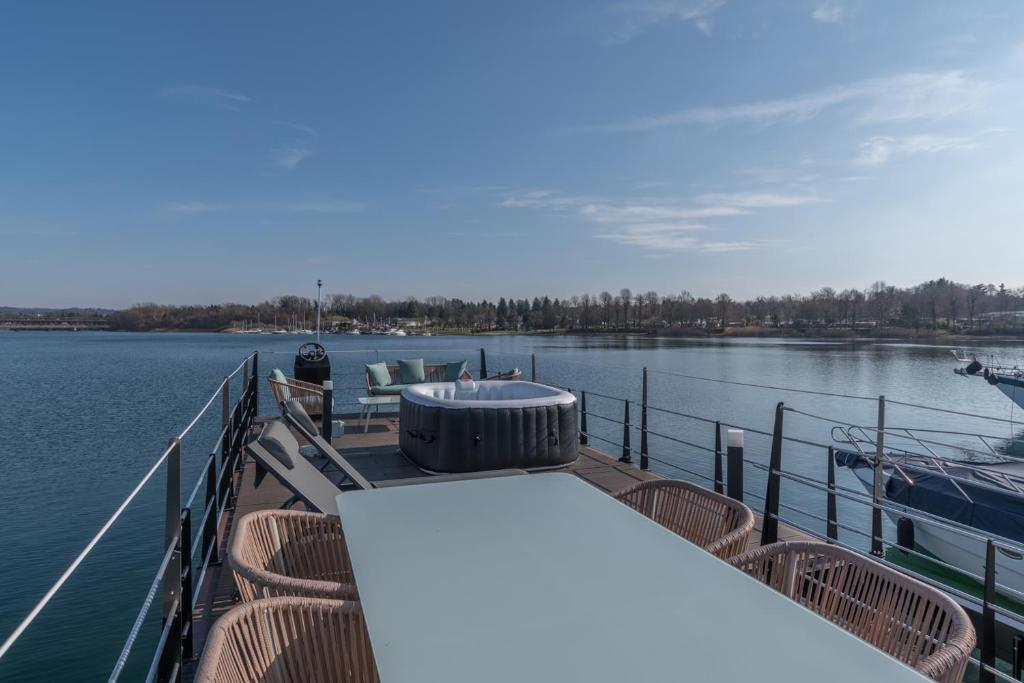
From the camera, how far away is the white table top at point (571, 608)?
1188 mm

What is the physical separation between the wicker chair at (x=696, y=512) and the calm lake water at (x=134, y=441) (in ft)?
4.55

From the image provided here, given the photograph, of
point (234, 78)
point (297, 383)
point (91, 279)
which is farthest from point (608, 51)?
point (91, 279)

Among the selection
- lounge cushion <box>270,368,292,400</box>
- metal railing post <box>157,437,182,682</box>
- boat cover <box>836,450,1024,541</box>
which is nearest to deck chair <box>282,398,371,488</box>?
metal railing post <box>157,437,182,682</box>

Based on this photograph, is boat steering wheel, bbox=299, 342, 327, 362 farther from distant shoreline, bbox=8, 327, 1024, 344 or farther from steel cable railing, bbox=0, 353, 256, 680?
Answer: distant shoreline, bbox=8, 327, 1024, 344

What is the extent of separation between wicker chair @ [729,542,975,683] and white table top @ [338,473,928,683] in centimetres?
25

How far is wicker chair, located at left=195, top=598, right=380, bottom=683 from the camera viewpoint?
1.42 metres

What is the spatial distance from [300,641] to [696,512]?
1.68 metres

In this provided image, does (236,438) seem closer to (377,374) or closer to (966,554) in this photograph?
(377,374)

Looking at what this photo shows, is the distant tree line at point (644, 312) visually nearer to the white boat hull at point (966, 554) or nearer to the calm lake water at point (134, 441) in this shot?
the calm lake water at point (134, 441)

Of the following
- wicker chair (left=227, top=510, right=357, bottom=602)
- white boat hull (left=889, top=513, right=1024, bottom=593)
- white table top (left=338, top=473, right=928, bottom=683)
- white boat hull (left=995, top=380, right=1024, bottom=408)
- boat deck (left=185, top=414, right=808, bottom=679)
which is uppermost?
white table top (left=338, top=473, right=928, bottom=683)

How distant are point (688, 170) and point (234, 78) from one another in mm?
13843

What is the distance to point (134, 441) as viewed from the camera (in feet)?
40.3

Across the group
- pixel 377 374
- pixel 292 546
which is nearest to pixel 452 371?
pixel 377 374

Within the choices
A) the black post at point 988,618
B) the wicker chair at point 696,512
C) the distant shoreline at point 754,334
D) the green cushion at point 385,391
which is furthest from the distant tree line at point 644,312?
the wicker chair at point 696,512
